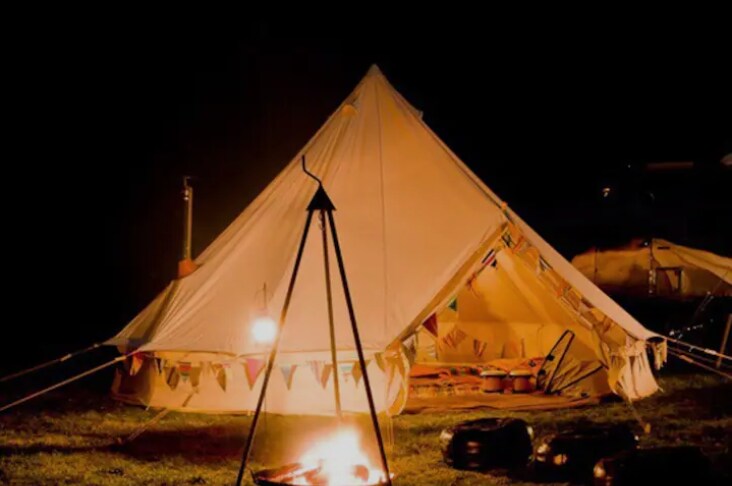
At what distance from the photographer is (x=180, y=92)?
35781 mm

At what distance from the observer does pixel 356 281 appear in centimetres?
786

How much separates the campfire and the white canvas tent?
70.4 inches

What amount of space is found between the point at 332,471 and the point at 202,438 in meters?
2.21

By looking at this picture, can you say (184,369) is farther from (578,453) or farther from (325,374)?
(578,453)

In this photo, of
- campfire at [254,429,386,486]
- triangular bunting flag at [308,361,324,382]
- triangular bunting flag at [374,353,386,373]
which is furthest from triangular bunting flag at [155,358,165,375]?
campfire at [254,429,386,486]

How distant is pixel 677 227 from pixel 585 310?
1008 cm

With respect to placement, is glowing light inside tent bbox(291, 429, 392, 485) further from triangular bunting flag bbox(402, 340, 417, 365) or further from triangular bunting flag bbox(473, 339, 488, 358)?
triangular bunting flag bbox(473, 339, 488, 358)

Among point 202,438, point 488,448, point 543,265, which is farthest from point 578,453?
point 202,438

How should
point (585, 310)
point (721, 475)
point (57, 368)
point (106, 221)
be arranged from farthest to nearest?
point (106, 221) < point (57, 368) < point (585, 310) < point (721, 475)

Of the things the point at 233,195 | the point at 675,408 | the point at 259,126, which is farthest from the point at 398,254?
the point at 259,126

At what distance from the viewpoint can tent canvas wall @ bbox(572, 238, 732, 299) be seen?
42.8 ft

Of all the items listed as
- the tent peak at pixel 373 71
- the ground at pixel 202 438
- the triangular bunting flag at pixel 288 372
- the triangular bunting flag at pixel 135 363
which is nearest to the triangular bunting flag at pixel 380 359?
the ground at pixel 202 438

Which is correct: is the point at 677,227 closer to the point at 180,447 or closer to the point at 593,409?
the point at 593,409

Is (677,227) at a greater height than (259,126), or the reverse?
(259,126)
